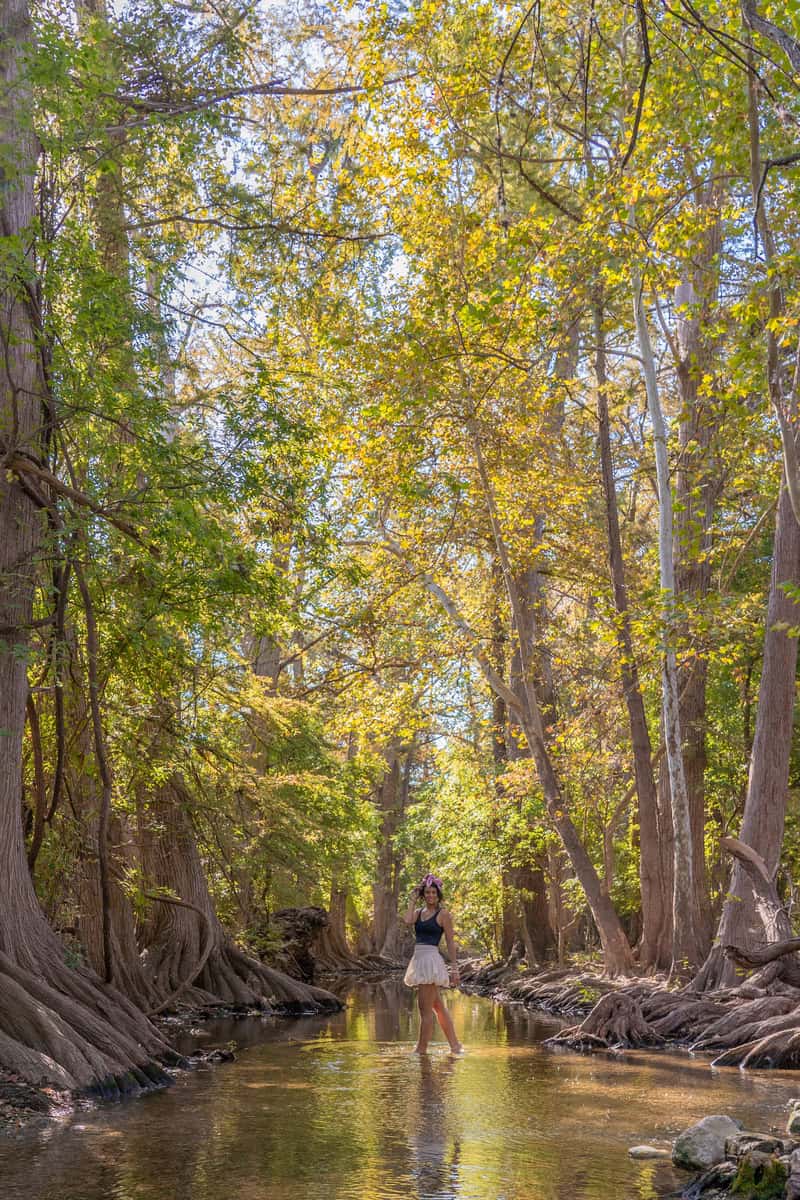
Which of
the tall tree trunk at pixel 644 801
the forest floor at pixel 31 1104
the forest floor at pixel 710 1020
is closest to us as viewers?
the forest floor at pixel 31 1104

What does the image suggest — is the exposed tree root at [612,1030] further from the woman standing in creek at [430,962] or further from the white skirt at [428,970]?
the white skirt at [428,970]

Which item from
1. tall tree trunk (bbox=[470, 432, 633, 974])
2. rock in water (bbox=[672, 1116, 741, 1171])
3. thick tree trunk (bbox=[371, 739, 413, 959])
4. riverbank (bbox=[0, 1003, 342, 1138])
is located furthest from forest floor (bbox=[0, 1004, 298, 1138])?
thick tree trunk (bbox=[371, 739, 413, 959])

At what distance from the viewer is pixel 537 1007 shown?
22.4 meters

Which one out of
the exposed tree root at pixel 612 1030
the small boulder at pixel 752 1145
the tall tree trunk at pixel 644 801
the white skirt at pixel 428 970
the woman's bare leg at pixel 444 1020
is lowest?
the exposed tree root at pixel 612 1030

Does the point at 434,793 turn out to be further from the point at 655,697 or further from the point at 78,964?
the point at 78,964

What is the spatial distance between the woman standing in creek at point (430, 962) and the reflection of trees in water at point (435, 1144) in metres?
1.39

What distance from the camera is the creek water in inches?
246

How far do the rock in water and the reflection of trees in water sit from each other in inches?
50.2

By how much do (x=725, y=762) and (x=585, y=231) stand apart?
618 inches

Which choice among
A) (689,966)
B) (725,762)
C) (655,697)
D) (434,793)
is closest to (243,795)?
(689,966)

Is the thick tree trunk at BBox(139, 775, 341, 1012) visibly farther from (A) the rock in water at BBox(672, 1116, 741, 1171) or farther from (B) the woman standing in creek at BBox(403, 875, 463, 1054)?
(A) the rock in water at BBox(672, 1116, 741, 1171)

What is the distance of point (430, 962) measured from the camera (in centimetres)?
1212

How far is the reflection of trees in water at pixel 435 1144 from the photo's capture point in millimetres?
6199

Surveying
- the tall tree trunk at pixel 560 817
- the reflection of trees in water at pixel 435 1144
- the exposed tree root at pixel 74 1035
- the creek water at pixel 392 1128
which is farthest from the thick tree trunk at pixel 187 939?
the reflection of trees in water at pixel 435 1144
